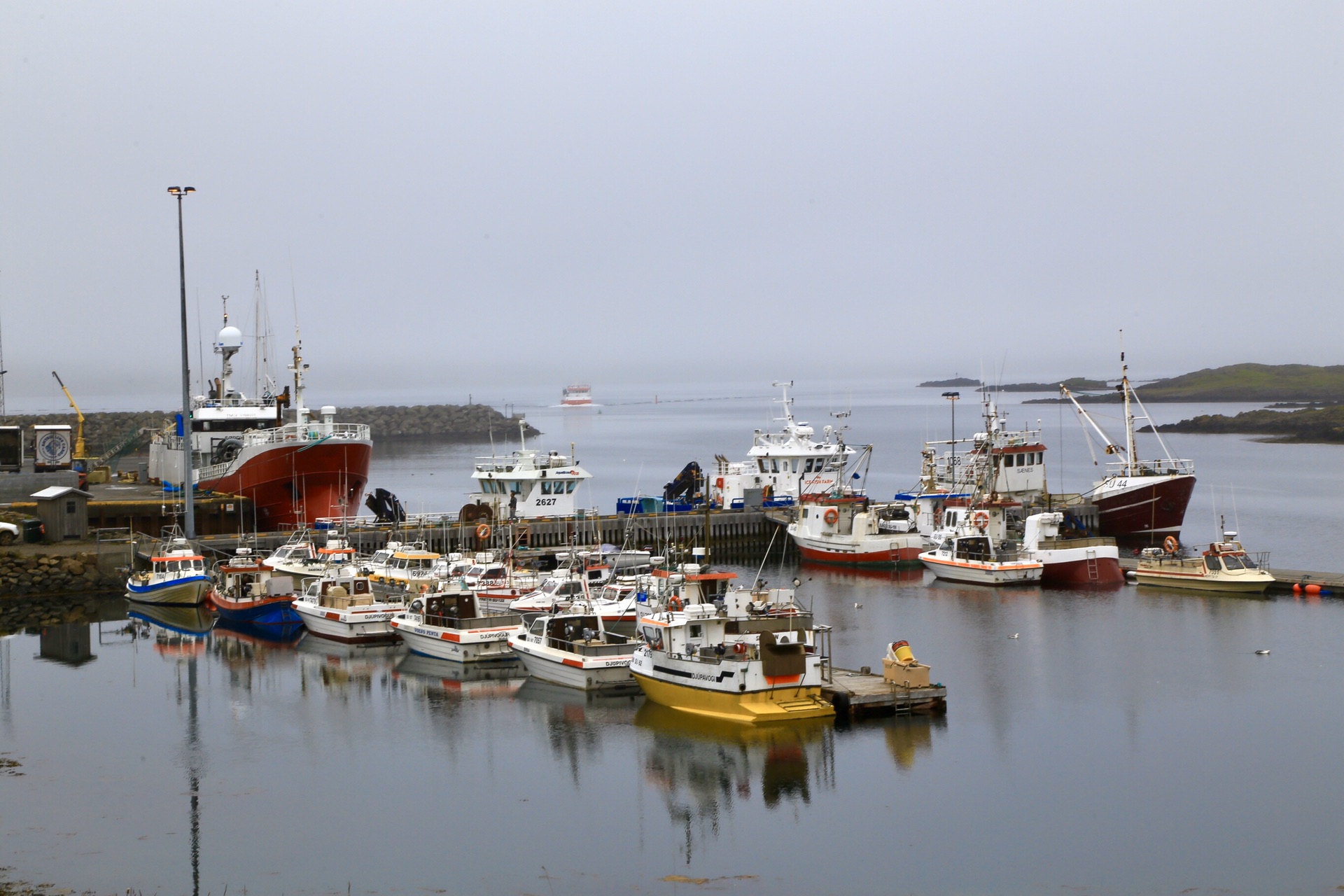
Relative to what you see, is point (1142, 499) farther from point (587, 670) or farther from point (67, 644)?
point (67, 644)

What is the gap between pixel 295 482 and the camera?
49.1 meters

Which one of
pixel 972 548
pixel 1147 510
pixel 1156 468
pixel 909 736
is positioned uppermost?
pixel 1156 468

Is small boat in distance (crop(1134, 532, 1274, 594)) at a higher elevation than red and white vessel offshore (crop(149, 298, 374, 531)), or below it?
below

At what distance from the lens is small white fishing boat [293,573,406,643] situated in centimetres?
3300

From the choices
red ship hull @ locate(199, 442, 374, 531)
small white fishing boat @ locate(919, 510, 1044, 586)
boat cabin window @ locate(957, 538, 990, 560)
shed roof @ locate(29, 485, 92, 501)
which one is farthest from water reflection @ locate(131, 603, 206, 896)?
boat cabin window @ locate(957, 538, 990, 560)

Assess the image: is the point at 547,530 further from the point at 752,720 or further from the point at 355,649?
the point at 752,720

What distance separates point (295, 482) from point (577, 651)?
25.6 m

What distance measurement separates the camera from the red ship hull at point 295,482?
160ft

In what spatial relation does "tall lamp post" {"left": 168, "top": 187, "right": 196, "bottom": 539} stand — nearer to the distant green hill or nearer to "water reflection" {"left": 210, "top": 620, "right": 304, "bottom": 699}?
"water reflection" {"left": 210, "top": 620, "right": 304, "bottom": 699}

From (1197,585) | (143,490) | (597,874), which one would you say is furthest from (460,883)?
(143,490)

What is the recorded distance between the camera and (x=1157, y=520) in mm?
54750

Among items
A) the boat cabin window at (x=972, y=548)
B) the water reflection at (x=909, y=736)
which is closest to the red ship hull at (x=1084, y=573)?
the boat cabin window at (x=972, y=548)

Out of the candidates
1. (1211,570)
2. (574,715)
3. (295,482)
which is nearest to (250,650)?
(574,715)

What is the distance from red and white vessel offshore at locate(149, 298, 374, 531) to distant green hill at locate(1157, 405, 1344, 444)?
11210 cm
